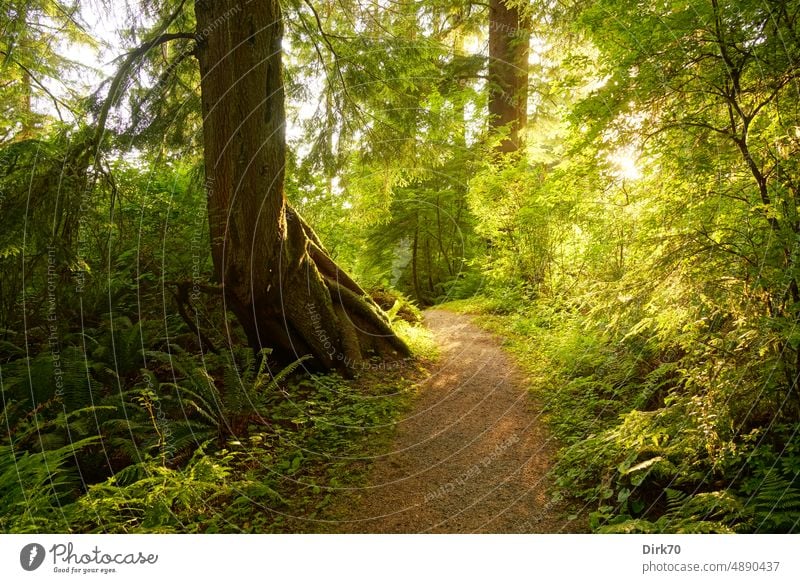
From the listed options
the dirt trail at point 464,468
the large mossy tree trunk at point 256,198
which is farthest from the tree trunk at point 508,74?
the dirt trail at point 464,468

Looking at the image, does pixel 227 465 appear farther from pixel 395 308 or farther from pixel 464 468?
pixel 395 308

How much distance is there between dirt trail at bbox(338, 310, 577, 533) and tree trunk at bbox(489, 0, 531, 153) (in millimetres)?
7191

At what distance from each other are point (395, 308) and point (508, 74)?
6.73 m

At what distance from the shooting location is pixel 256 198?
212 inches

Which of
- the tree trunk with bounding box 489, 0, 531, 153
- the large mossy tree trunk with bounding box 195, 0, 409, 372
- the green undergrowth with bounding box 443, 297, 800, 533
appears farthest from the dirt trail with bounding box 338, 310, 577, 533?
the tree trunk with bounding box 489, 0, 531, 153

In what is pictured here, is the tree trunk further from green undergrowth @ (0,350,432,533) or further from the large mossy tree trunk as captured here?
green undergrowth @ (0,350,432,533)

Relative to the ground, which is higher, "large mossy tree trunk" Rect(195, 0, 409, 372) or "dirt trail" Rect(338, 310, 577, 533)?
"large mossy tree trunk" Rect(195, 0, 409, 372)

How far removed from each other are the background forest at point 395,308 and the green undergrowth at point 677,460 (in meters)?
0.02

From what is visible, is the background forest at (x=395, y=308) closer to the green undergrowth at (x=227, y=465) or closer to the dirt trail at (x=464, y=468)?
the green undergrowth at (x=227, y=465)

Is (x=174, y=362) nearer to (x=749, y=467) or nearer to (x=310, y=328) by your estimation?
(x=310, y=328)

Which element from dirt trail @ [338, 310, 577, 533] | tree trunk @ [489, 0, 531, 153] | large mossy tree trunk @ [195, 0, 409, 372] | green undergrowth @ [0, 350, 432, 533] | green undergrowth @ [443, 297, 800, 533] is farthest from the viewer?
tree trunk @ [489, 0, 531, 153]

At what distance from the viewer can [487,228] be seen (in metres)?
11.1

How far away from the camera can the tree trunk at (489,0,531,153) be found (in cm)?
990

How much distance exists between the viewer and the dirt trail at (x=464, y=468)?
3369mm
